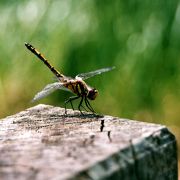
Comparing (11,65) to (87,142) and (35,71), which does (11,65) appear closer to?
(35,71)

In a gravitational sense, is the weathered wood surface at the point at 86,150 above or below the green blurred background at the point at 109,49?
below

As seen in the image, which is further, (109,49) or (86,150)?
(109,49)

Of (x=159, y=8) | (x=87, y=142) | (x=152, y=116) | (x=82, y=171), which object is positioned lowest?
(x=82, y=171)

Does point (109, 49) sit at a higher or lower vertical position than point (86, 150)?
higher

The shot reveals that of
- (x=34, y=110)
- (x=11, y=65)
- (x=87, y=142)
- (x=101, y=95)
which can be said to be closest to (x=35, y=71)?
(x=11, y=65)

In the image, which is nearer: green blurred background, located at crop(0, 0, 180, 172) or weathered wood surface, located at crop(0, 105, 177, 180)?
weathered wood surface, located at crop(0, 105, 177, 180)
